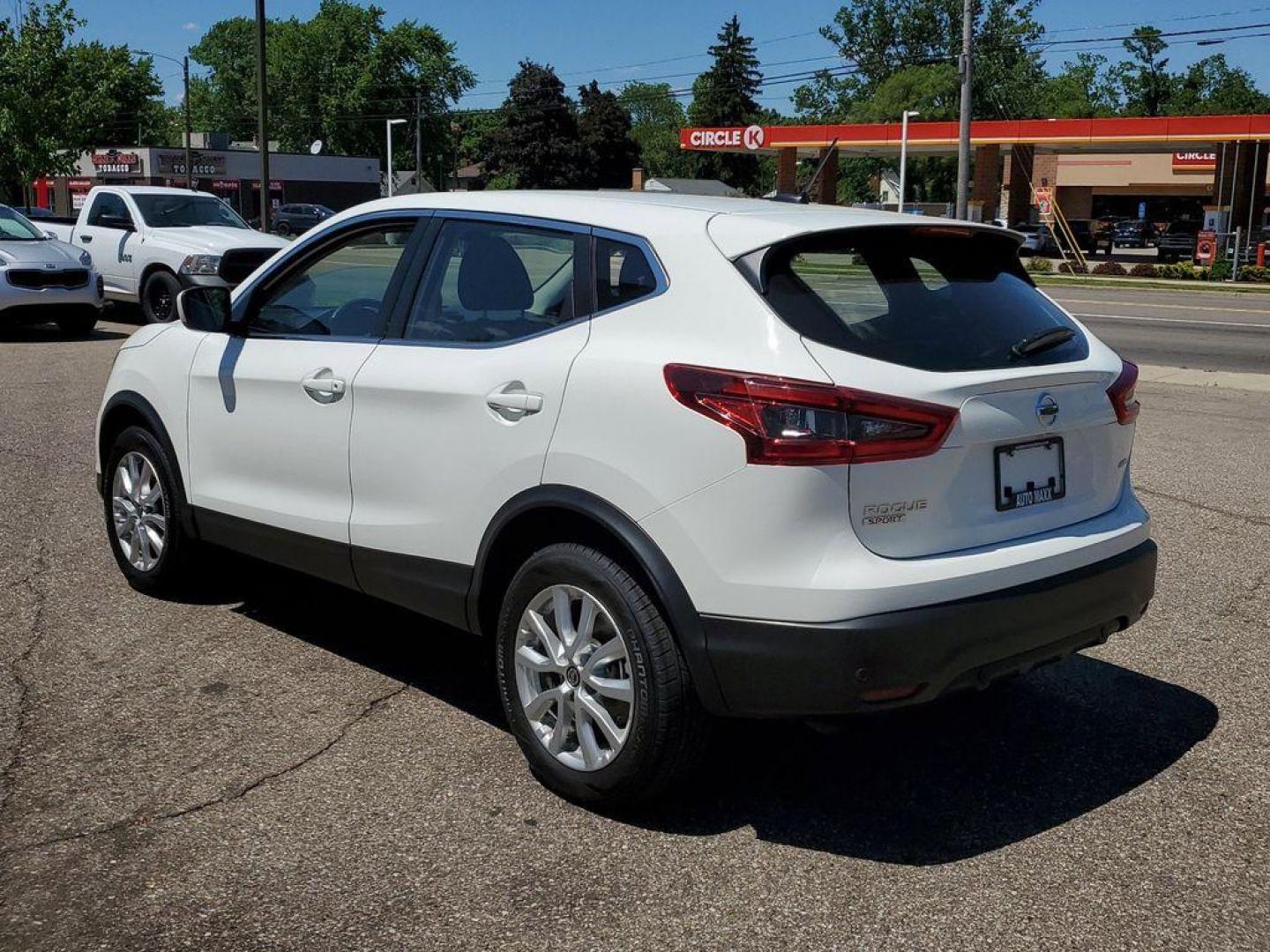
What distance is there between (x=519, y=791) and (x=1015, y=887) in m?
1.43

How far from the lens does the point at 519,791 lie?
405 cm

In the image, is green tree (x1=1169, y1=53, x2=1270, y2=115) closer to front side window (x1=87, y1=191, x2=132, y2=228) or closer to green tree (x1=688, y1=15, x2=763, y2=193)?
green tree (x1=688, y1=15, x2=763, y2=193)

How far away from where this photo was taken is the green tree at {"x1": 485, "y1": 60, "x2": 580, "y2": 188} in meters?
105

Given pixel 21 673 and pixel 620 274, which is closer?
pixel 620 274

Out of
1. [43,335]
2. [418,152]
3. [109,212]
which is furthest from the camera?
[418,152]

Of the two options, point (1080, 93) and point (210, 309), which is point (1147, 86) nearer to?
point (1080, 93)

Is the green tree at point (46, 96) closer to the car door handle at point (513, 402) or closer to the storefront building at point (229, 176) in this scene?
the storefront building at point (229, 176)

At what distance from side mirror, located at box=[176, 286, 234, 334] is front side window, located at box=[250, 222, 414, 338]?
0.10 m

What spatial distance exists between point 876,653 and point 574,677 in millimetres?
920

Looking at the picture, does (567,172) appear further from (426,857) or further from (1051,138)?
(426,857)

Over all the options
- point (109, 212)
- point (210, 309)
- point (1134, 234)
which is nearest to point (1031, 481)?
point (210, 309)

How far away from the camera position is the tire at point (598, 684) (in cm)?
363

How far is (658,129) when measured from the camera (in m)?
171

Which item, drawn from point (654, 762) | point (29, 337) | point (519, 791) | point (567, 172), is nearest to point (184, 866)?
point (519, 791)
